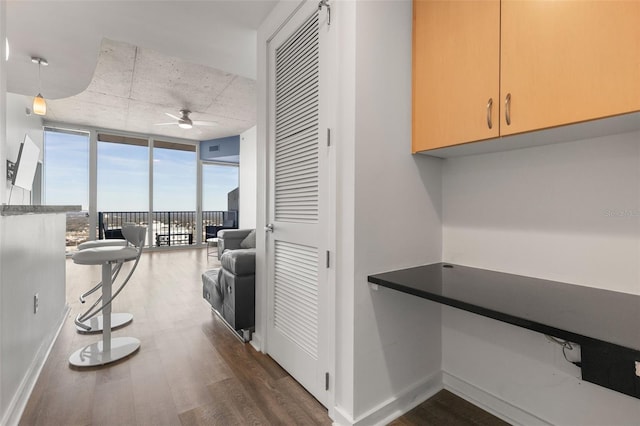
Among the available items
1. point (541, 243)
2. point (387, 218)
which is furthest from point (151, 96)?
point (541, 243)

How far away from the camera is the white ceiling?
2.22 metres

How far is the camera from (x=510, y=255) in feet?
5.34

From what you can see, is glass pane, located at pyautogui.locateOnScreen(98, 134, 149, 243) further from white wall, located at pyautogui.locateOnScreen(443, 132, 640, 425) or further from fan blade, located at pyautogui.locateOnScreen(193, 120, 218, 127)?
white wall, located at pyautogui.locateOnScreen(443, 132, 640, 425)

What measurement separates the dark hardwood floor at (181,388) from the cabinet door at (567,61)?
1580 mm

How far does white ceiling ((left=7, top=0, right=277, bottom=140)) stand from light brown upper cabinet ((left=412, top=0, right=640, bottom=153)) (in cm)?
126

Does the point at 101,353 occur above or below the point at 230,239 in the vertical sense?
below

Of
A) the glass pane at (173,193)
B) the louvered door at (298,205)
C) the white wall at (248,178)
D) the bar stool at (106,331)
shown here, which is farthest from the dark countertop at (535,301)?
the glass pane at (173,193)

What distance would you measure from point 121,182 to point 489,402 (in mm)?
8075

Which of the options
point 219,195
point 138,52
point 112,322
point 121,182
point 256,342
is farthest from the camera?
point 219,195

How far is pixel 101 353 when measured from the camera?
226cm

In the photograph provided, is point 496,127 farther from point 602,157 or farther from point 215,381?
point 215,381

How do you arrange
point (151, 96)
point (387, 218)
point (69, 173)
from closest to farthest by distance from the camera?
point (387, 218)
point (151, 96)
point (69, 173)

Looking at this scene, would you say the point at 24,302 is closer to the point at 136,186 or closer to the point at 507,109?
the point at 507,109

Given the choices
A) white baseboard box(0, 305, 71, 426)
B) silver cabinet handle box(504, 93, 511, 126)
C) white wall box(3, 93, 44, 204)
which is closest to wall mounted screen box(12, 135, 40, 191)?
white wall box(3, 93, 44, 204)
